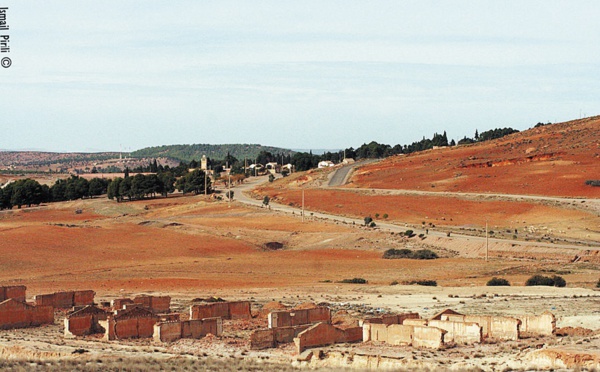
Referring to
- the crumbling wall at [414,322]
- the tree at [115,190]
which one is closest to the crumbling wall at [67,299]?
the crumbling wall at [414,322]

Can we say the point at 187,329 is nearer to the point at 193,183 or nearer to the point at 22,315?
the point at 22,315

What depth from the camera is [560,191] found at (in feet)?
324

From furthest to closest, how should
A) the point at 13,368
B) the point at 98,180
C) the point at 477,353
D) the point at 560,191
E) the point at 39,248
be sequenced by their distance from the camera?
1. the point at 98,180
2. the point at 560,191
3. the point at 39,248
4. the point at 477,353
5. the point at 13,368

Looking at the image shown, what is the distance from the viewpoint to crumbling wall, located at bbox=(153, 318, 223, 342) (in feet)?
105

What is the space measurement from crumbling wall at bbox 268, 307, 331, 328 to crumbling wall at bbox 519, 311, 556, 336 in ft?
25.5

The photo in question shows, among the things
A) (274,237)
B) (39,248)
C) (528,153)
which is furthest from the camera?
(528,153)

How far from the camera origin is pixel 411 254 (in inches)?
2586

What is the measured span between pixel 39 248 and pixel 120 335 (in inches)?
1638

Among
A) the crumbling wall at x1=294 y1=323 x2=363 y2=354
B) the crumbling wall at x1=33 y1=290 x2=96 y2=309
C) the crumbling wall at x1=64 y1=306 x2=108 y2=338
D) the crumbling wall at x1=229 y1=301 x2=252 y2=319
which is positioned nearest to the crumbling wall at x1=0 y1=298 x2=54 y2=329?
the crumbling wall at x1=64 y1=306 x2=108 y2=338

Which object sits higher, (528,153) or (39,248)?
(528,153)

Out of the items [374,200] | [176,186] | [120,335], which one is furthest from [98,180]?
[120,335]

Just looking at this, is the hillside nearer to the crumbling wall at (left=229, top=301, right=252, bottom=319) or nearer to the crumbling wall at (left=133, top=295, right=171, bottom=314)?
the crumbling wall at (left=229, top=301, right=252, bottom=319)

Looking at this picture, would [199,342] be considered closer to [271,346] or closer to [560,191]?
[271,346]

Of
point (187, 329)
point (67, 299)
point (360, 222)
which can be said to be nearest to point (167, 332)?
point (187, 329)
